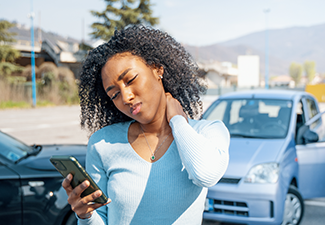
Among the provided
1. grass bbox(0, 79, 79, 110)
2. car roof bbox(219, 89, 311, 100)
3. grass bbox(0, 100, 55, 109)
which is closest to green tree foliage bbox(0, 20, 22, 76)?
grass bbox(0, 79, 79, 110)

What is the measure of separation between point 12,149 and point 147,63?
2.74m

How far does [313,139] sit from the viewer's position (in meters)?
4.00

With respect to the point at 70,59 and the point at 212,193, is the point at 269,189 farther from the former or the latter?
the point at 70,59

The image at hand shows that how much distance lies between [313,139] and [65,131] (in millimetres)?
9849

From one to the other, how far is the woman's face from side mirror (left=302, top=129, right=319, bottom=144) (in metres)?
3.12

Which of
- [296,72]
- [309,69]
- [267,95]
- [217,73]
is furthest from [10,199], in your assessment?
[309,69]

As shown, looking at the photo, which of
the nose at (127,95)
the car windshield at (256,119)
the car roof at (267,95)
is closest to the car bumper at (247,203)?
the car windshield at (256,119)

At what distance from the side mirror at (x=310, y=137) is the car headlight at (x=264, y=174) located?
743 millimetres

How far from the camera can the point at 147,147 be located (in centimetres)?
149

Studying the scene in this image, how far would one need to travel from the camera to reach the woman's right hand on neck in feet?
3.77

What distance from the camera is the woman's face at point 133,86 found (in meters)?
1.41

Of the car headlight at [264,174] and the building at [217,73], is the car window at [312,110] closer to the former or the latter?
the car headlight at [264,174]

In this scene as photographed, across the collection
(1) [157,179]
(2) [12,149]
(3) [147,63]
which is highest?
(3) [147,63]

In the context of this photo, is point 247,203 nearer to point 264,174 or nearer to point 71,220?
point 264,174
